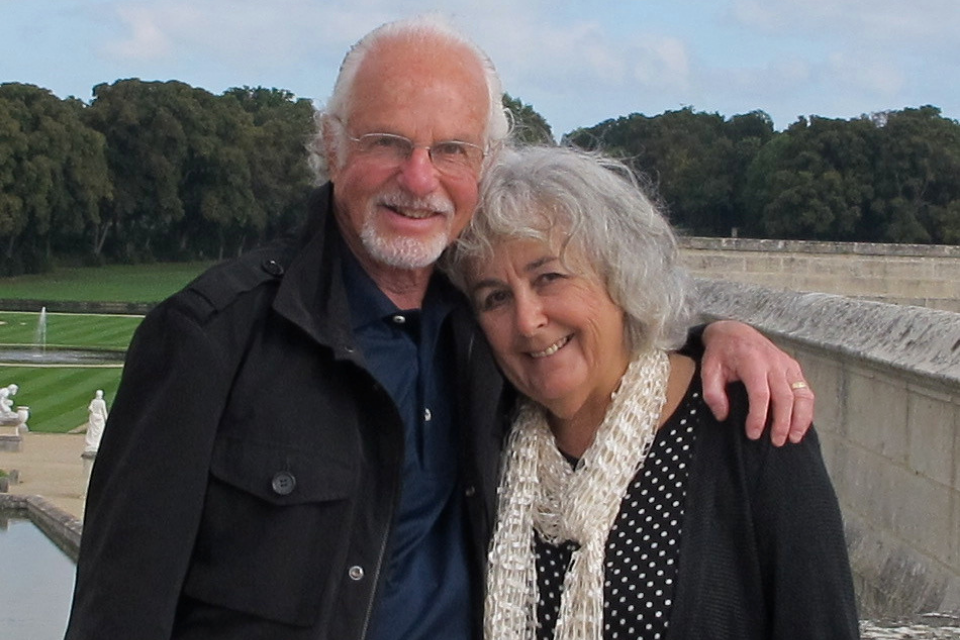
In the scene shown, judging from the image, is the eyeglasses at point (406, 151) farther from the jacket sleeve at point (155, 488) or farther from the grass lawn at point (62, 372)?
the grass lawn at point (62, 372)

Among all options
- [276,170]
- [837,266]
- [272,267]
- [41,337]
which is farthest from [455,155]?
[276,170]

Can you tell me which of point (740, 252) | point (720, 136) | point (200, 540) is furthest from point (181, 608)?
point (720, 136)

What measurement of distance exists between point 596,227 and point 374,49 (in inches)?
19.1

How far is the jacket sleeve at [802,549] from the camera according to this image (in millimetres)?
2020

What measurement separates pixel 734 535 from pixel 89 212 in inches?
1977

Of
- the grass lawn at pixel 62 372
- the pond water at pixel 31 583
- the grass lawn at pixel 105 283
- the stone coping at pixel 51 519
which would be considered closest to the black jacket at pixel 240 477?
the pond water at pixel 31 583

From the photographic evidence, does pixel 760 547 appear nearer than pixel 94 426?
Yes

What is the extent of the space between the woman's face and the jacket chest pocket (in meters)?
0.44

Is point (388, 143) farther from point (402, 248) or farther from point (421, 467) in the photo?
point (421, 467)

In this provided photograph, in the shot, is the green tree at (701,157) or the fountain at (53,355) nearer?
the fountain at (53,355)

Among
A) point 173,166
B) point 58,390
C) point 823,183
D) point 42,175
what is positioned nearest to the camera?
point 58,390

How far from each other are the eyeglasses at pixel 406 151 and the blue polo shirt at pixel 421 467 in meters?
0.20

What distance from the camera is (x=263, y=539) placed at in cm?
200

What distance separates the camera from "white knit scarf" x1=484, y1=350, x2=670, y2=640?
2137 millimetres
